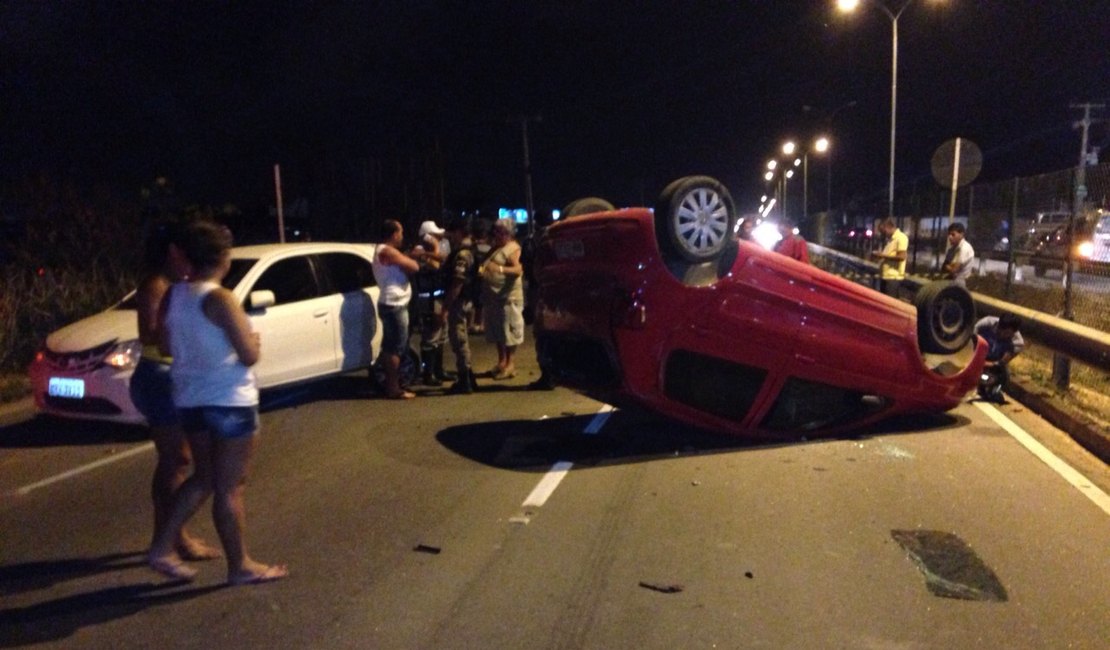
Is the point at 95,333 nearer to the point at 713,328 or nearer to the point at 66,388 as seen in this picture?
the point at 66,388

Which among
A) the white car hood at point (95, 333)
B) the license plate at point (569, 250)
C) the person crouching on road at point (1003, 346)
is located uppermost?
the license plate at point (569, 250)

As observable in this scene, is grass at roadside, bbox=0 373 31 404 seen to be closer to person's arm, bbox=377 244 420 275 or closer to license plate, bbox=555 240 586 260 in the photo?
person's arm, bbox=377 244 420 275

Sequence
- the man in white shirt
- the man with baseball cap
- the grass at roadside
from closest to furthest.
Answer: the grass at roadside, the man with baseball cap, the man in white shirt

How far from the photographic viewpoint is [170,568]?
15.9ft

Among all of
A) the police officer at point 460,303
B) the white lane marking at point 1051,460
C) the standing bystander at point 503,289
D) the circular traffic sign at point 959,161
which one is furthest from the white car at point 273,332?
the circular traffic sign at point 959,161

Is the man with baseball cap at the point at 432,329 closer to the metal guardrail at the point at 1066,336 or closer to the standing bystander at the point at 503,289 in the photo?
the standing bystander at the point at 503,289

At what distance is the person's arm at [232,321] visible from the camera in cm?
436

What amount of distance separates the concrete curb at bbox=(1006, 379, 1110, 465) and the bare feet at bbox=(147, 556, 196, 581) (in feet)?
20.6

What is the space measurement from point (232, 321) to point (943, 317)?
643cm

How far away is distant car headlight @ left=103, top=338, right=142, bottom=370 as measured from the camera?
7820 millimetres

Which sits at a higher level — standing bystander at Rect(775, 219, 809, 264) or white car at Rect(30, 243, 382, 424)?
standing bystander at Rect(775, 219, 809, 264)

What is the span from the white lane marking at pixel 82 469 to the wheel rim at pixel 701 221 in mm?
4540

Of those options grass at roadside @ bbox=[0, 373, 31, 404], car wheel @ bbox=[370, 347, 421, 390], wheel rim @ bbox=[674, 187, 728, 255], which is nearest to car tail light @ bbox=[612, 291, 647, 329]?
wheel rim @ bbox=[674, 187, 728, 255]

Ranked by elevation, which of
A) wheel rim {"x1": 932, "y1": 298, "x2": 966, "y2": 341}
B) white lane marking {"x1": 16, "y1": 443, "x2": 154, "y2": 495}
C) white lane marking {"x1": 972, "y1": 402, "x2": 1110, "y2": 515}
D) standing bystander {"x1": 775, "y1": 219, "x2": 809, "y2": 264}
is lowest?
white lane marking {"x1": 972, "y1": 402, "x2": 1110, "y2": 515}
